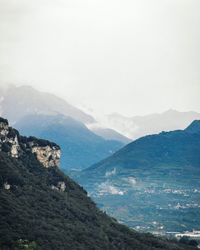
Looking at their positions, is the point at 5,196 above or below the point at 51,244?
above

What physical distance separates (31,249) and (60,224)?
118ft

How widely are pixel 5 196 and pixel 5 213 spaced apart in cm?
1271

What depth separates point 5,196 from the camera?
197 metres

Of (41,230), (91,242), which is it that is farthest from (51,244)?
(91,242)

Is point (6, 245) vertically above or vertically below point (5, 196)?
below

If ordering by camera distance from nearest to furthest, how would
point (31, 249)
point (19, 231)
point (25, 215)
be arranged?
point (31, 249), point (19, 231), point (25, 215)

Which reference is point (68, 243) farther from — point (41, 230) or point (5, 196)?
point (5, 196)

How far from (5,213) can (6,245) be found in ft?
68.8

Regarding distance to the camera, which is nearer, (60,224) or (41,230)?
(41,230)

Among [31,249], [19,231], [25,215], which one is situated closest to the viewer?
[31,249]

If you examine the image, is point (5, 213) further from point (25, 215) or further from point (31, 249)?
point (31, 249)

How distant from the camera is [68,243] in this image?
7264 inches

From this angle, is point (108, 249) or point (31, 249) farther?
point (108, 249)

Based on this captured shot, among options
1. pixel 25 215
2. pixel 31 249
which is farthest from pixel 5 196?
pixel 31 249
